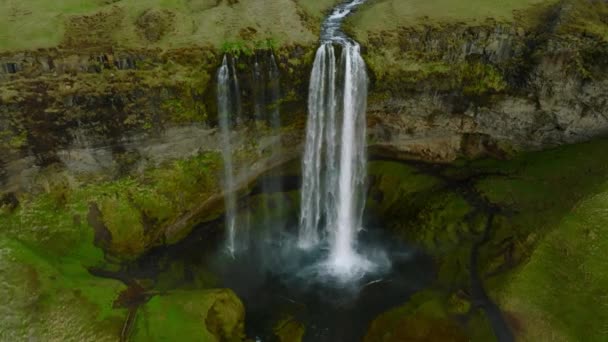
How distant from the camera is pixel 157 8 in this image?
1123 inches

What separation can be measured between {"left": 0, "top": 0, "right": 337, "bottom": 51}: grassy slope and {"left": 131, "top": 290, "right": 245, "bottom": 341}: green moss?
550 inches

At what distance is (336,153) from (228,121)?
23.3 ft

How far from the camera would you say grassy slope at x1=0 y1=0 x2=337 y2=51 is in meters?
25.7

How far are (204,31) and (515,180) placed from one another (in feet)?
70.1

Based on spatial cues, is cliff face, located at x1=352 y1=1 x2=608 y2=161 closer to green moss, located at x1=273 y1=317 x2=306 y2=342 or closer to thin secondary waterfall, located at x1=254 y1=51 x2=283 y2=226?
thin secondary waterfall, located at x1=254 y1=51 x2=283 y2=226

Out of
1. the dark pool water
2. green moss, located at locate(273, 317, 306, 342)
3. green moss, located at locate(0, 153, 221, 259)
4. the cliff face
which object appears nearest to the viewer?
green moss, located at locate(273, 317, 306, 342)

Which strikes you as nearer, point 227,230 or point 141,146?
point 141,146

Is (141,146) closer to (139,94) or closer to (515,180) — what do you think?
(139,94)

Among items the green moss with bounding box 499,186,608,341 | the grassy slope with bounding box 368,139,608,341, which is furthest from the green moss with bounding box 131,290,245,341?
the green moss with bounding box 499,186,608,341

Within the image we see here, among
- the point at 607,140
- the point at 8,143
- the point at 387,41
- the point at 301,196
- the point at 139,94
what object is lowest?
the point at 301,196

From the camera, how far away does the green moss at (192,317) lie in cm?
2117

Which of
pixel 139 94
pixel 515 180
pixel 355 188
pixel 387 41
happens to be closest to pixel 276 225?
pixel 355 188

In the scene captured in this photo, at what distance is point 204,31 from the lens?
1065 inches

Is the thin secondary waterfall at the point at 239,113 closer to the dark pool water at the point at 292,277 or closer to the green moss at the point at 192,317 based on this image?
the dark pool water at the point at 292,277
